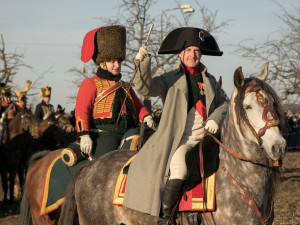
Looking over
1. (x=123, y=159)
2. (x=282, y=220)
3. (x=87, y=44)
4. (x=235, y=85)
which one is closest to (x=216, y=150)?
(x=235, y=85)

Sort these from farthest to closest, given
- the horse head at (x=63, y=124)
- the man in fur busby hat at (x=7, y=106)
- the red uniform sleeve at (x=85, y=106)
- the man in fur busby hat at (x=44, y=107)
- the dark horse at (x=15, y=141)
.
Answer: the horse head at (x=63, y=124), the man in fur busby hat at (x=44, y=107), the man in fur busby hat at (x=7, y=106), the dark horse at (x=15, y=141), the red uniform sleeve at (x=85, y=106)

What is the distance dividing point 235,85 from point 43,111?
542 inches

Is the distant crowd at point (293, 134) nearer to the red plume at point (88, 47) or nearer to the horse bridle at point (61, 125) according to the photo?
the horse bridle at point (61, 125)

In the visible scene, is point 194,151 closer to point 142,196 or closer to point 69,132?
point 142,196

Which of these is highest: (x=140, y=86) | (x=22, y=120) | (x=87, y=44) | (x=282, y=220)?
(x=87, y=44)

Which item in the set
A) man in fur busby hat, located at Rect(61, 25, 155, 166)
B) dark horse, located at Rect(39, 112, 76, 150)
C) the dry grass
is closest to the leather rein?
man in fur busby hat, located at Rect(61, 25, 155, 166)

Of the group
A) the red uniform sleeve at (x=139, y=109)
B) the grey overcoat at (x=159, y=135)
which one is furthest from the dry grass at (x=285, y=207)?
the grey overcoat at (x=159, y=135)

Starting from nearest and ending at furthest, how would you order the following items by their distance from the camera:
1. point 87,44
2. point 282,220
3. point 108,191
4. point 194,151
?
point 194,151 → point 108,191 → point 87,44 → point 282,220

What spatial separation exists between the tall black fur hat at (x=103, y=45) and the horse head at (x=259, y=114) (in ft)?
8.95

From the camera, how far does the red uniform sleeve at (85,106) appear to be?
721cm

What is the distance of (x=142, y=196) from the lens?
584 cm

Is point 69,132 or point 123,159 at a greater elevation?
point 123,159

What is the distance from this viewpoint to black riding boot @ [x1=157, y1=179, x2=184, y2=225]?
18.1 feet

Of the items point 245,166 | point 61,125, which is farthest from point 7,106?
point 245,166
